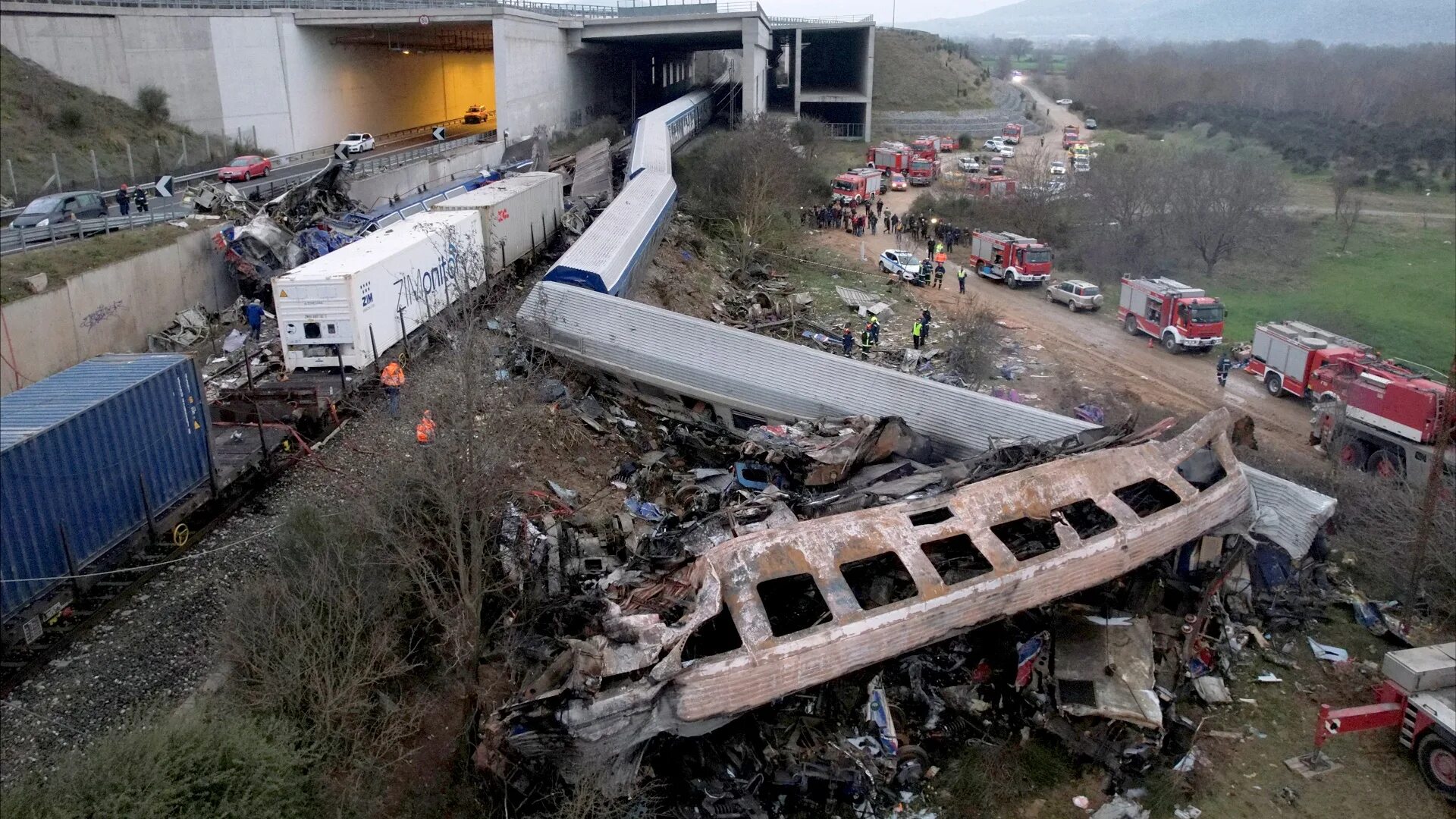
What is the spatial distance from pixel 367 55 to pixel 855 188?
24.4 meters

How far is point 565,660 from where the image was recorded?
8.31 metres

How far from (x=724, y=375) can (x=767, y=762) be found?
7955 millimetres

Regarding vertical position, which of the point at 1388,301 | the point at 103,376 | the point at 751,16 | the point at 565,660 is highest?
the point at 751,16

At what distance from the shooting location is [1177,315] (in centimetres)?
2461

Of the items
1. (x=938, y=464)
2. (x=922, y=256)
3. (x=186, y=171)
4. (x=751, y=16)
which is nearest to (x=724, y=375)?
(x=938, y=464)

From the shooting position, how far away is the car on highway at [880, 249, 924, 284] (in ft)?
98.2

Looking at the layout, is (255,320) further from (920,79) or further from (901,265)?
(920,79)

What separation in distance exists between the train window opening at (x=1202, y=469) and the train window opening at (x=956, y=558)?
3277 mm

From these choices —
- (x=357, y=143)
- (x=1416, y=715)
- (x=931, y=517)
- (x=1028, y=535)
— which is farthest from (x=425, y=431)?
(x=357, y=143)

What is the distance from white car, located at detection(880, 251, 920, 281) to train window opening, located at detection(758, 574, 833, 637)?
21940 millimetres

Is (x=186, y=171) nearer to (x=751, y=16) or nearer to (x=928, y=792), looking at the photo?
(x=751, y=16)

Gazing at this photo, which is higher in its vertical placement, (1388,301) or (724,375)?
(724,375)

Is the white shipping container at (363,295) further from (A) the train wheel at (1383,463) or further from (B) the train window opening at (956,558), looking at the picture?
(A) the train wheel at (1383,463)

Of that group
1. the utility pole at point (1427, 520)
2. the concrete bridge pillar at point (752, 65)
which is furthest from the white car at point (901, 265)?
the utility pole at point (1427, 520)
